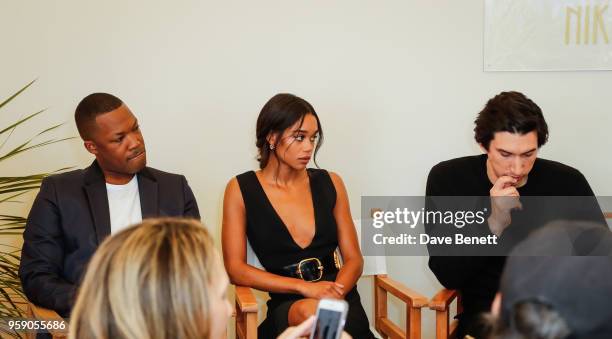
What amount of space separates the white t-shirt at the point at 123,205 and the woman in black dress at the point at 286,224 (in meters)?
0.36

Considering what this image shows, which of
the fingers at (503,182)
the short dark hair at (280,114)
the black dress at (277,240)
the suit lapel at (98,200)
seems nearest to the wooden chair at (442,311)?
the black dress at (277,240)

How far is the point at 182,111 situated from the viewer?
3.12 m

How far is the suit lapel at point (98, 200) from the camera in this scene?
2.43 metres

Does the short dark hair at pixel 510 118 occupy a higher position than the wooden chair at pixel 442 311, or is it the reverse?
the short dark hair at pixel 510 118

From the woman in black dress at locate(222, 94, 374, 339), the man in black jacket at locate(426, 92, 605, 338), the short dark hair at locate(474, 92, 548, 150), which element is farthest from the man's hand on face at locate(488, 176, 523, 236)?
the woman in black dress at locate(222, 94, 374, 339)

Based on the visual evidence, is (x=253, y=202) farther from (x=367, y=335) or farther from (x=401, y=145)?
(x=401, y=145)

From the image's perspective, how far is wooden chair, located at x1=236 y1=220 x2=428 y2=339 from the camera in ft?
7.70

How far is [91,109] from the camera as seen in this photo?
2.43 metres

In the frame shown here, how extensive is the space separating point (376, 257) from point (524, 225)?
67 cm

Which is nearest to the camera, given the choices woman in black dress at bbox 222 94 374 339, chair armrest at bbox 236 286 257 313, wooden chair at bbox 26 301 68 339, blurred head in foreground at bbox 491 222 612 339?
blurred head in foreground at bbox 491 222 612 339

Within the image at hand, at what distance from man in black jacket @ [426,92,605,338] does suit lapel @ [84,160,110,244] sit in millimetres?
1223

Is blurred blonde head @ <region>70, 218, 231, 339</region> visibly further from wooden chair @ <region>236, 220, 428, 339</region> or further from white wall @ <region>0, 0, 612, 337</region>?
white wall @ <region>0, 0, 612, 337</region>

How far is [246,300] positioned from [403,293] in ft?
2.01

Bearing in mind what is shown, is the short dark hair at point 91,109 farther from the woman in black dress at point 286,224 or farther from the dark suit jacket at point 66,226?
the woman in black dress at point 286,224
